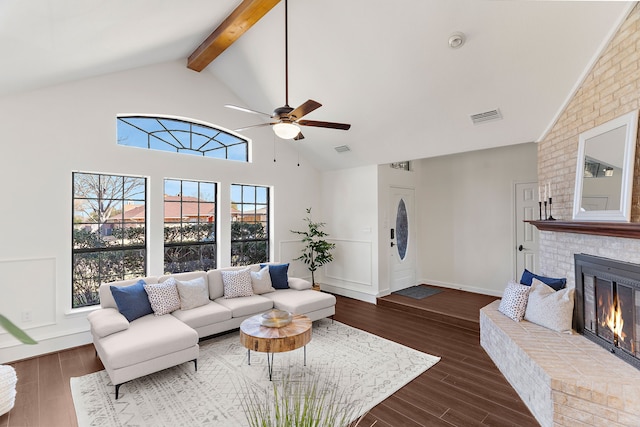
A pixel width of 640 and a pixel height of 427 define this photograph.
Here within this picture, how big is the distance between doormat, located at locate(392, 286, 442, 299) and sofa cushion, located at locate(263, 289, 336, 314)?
5.86 feet

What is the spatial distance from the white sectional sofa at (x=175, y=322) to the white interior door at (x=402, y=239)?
1.93 m

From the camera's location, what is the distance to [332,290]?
21.2ft

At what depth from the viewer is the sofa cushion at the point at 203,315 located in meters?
3.68

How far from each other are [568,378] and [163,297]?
392 centimetres

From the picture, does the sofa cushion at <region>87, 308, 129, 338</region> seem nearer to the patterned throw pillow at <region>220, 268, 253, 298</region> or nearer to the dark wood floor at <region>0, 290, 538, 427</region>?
the dark wood floor at <region>0, 290, 538, 427</region>

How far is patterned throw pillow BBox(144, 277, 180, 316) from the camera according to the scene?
146 inches

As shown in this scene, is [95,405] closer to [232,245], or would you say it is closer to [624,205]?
[232,245]

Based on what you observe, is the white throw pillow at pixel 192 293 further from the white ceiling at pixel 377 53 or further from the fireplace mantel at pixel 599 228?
the fireplace mantel at pixel 599 228

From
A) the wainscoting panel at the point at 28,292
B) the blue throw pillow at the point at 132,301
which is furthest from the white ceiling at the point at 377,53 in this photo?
the blue throw pillow at the point at 132,301

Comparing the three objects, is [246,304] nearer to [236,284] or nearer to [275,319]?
[236,284]

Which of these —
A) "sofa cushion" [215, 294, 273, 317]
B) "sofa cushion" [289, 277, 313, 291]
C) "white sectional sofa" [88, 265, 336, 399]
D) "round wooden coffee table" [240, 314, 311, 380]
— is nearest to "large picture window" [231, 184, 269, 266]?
"white sectional sofa" [88, 265, 336, 399]

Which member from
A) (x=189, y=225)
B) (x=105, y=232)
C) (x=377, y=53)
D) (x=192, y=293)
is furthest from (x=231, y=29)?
(x=192, y=293)

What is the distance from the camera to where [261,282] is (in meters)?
4.69

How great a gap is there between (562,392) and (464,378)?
91 centimetres
